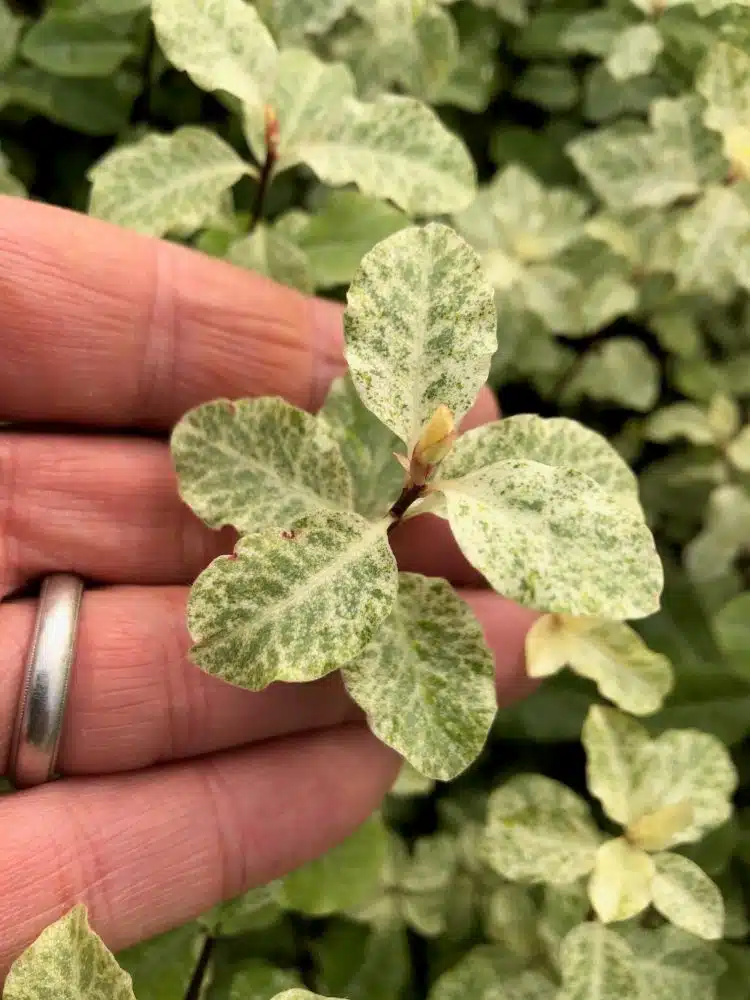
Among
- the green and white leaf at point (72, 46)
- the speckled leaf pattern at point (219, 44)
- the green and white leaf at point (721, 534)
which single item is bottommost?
the green and white leaf at point (721, 534)

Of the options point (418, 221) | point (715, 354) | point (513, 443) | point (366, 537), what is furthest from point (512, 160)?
point (366, 537)

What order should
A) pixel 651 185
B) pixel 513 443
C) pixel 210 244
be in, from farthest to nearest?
pixel 651 185 < pixel 210 244 < pixel 513 443

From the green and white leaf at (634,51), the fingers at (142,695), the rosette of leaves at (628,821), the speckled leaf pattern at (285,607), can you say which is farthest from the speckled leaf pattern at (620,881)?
the green and white leaf at (634,51)

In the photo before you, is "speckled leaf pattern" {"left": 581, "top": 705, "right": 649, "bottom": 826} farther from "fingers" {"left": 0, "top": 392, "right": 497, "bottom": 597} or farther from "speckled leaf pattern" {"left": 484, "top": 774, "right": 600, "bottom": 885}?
"fingers" {"left": 0, "top": 392, "right": 497, "bottom": 597}

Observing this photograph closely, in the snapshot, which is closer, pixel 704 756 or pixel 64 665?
pixel 64 665

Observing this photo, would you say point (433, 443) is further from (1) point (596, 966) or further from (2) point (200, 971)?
(2) point (200, 971)

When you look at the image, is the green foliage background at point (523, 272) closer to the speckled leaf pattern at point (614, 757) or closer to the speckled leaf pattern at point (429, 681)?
the speckled leaf pattern at point (614, 757)

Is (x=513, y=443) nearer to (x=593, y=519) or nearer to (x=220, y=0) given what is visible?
(x=593, y=519)
